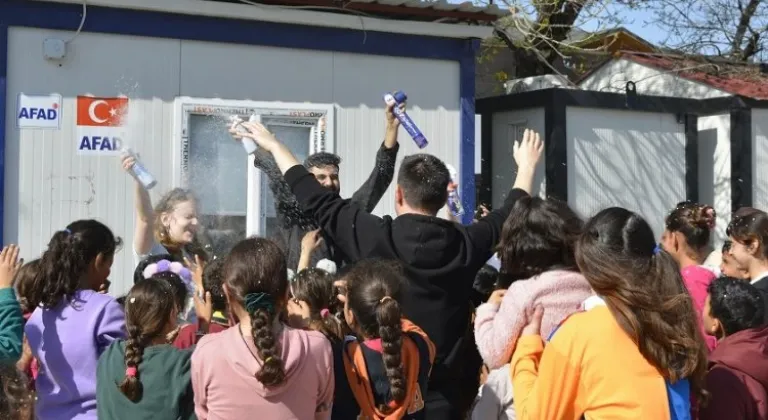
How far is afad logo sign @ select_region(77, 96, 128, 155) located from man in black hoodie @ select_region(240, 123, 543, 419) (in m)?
3.41

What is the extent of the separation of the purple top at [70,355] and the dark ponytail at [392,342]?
42.0 inches

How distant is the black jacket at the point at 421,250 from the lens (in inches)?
148

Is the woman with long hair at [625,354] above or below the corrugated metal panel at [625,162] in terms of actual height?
below

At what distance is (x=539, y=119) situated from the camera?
9.42 meters

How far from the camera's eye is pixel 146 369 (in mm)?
3424

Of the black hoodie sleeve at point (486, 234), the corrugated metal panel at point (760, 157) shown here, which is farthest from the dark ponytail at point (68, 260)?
the corrugated metal panel at point (760, 157)

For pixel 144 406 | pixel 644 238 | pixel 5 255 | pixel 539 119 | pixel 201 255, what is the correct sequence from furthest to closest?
pixel 539 119 < pixel 201 255 < pixel 5 255 < pixel 144 406 < pixel 644 238

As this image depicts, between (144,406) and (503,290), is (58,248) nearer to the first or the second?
(144,406)

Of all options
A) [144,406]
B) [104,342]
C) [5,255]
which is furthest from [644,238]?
[5,255]

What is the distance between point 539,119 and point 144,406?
6646 millimetres

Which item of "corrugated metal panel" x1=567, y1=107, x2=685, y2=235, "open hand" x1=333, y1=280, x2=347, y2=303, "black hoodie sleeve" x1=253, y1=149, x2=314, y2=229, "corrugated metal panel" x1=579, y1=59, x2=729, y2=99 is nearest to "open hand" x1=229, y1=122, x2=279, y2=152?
"open hand" x1=333, y1=280, x2=347, y2=303

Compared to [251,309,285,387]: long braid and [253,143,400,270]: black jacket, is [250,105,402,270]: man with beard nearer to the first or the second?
[253,143,400,270]: black jacket

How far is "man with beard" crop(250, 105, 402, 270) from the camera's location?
5.08 m

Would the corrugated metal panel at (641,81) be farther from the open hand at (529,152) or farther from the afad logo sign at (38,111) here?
the open hand at (529,152)
